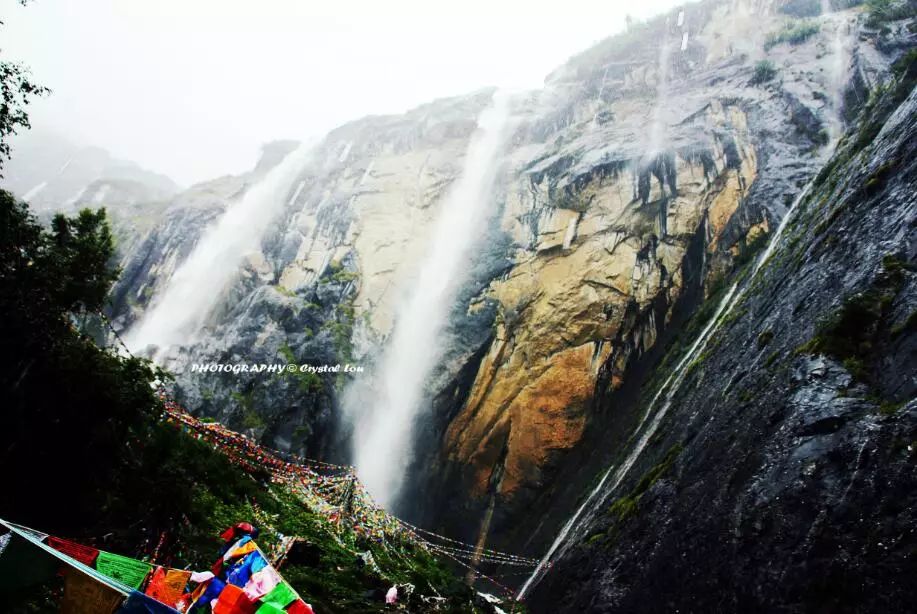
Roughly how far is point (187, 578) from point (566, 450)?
16725mm

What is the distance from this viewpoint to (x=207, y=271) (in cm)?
4006

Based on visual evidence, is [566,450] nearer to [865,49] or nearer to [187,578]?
[187,578]

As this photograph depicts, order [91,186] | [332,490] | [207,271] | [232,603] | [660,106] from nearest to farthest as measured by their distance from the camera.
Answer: [232,603] < [332,490] < [660,106] < [207,271] < [91,186]

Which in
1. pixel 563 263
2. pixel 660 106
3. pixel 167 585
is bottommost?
pixel 167 585

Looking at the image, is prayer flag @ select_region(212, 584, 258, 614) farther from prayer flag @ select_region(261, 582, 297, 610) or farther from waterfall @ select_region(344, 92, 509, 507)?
waterfall @ select_region(344, 92, 509, 507)

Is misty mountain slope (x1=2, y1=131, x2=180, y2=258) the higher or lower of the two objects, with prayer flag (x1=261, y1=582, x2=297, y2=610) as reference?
higher

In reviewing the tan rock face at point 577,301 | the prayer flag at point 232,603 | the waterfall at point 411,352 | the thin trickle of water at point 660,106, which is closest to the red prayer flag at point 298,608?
the prayer flag at point 232,603

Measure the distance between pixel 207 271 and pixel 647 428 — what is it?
36.1 m

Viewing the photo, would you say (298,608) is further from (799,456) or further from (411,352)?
(411,352)

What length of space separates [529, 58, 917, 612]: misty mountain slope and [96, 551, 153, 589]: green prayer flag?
7056 millimetres

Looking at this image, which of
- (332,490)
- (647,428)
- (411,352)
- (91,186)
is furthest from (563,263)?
(91,186)

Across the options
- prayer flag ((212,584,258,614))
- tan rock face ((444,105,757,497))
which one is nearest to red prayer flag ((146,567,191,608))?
prayer flag ((212,584,258,614))

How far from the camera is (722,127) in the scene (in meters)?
26.8

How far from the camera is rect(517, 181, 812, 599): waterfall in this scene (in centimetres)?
1375
